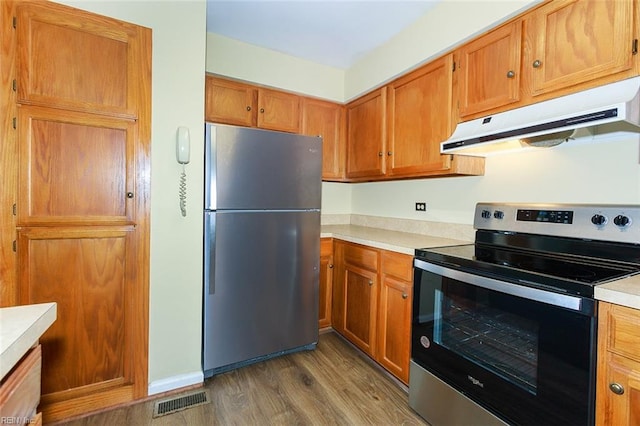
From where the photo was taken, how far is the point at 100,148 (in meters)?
1.67

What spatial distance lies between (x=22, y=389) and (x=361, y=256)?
6.16 feet

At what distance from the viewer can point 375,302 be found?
7.03 feet

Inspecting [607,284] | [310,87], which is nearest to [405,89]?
[310,87]

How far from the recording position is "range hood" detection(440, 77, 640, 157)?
116 cm

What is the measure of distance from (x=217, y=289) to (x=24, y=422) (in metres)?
1.32

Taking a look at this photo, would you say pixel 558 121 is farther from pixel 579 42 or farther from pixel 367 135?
pixel 367 135

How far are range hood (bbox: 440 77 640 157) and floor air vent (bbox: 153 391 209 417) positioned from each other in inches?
81.2

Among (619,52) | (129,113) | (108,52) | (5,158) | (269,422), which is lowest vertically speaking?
(269,422)

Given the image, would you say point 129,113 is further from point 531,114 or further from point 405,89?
point 531,114

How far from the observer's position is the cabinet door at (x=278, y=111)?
265 centimetres

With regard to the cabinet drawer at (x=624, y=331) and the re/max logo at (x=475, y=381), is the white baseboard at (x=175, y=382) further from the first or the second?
the cabinet drawer at (x=624, y=331)

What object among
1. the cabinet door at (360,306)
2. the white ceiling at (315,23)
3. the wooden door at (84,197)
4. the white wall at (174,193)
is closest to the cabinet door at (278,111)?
the white ceiling at (315,23)

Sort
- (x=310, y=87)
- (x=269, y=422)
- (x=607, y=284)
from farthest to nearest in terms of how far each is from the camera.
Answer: (x=310, y=87) < (x=269, y=422) < (x=607, y=284)

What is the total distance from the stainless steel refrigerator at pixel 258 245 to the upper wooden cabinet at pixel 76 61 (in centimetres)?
51
